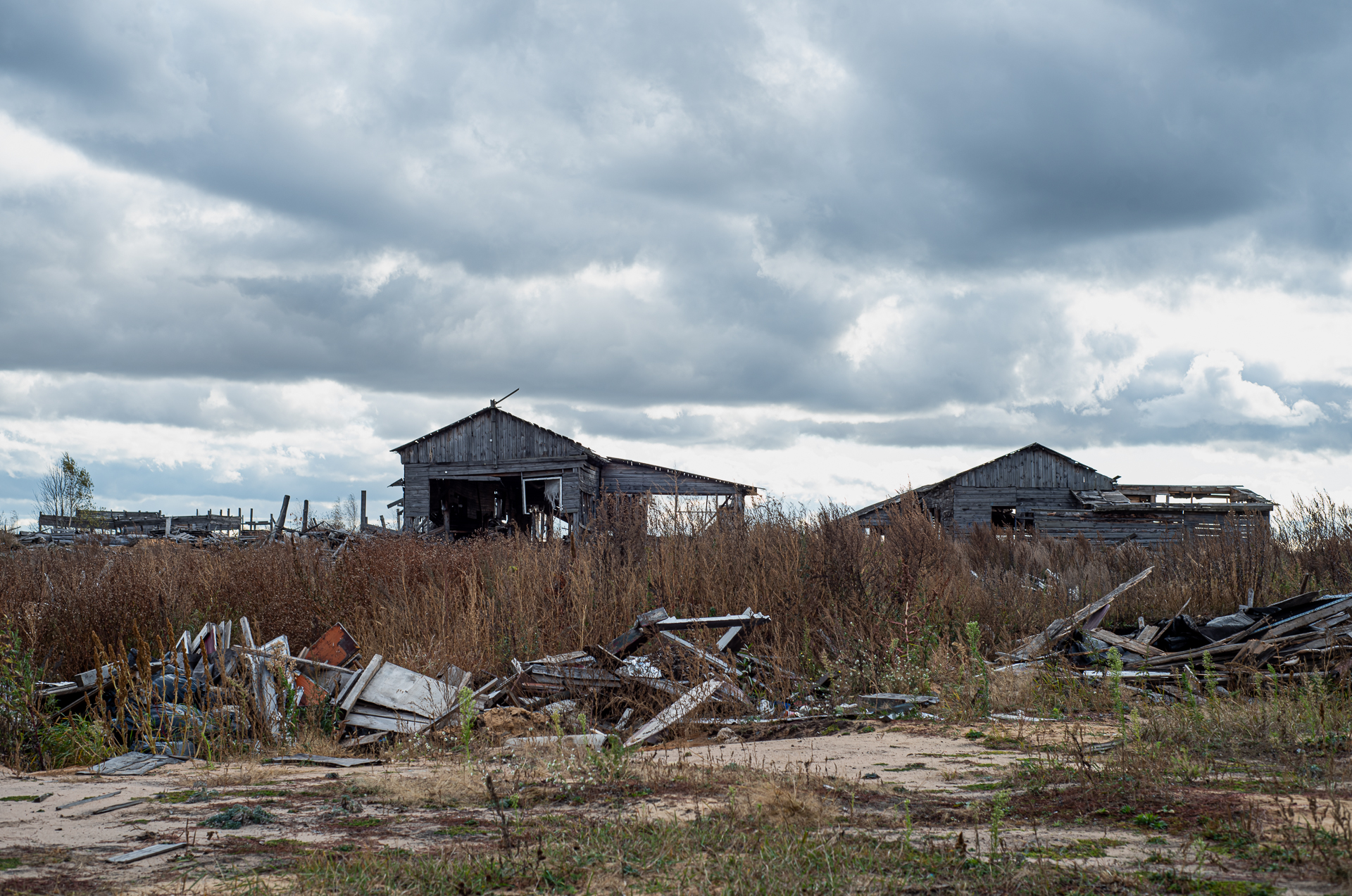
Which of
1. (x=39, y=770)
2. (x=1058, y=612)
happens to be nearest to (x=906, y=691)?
(x=1058, y=612)

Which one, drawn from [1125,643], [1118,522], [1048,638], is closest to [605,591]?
[1048,638]

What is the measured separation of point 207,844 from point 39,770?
430cm

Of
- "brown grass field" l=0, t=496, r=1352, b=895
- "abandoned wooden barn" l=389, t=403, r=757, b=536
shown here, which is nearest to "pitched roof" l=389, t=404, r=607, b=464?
"abandoned wooden barn" l=389, t=403, r=757, b=536

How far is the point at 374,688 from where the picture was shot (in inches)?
359

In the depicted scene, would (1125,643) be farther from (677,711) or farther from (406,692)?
(406,692)

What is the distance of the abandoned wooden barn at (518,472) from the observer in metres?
30.5

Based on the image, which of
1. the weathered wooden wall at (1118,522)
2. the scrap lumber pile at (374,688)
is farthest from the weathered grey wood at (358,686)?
the weathered wooden wall at (1118,522)

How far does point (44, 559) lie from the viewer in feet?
47.6

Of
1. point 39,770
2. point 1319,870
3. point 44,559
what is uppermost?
point 44,559

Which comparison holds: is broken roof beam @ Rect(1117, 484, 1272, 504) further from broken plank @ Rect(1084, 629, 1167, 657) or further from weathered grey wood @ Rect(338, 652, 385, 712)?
weathered grey wood @ Rect(338, 652, 385, 712)

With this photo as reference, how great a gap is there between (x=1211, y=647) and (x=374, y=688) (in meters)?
8.64

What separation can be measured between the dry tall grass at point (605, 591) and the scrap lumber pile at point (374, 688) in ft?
1.78

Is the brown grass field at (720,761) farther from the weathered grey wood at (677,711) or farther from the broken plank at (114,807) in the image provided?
the weathered grey wood at (677,711)

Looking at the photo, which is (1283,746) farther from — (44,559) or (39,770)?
(44,559)
